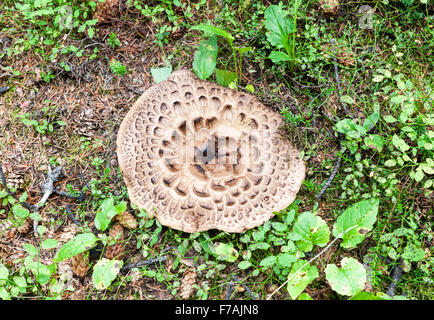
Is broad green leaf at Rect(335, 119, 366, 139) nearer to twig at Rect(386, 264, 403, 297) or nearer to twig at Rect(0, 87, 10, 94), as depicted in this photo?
twig at Rect(386, 264, 403, 297)

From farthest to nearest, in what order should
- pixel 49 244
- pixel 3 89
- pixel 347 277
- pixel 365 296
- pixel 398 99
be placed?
pixel 3 89 < pixel 398 99 < pixel 49 244 < pixel 347 277 < pixel 365 296

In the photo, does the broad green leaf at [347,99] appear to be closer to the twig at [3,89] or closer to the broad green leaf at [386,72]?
the broad green leaf at [386,72]

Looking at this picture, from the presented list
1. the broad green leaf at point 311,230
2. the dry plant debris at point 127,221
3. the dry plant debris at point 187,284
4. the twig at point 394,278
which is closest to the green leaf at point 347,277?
the broad green leaf at point 311,230

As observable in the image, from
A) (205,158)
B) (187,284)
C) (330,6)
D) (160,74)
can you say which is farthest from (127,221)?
(330,6)

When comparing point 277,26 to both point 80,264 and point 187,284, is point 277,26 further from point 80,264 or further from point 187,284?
point 80,264
